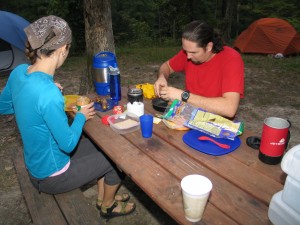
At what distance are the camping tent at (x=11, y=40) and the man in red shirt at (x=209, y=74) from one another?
210 inches

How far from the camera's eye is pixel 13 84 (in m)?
2.04

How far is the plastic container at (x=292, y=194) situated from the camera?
3.71 feet

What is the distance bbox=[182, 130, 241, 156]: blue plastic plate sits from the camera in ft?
5.92

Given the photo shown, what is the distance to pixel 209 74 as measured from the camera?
2.67 meters

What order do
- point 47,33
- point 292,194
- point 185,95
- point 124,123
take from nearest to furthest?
point 292,194
point 47,33
point 124,123
point 185,95

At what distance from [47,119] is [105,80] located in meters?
1.19

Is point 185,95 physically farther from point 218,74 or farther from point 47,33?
point 47,33

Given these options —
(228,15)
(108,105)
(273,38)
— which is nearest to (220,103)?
(108,105)

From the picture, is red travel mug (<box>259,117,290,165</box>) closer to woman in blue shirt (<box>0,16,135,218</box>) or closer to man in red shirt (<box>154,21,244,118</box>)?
man in red shirt (<box>154,21,244,118</box>)

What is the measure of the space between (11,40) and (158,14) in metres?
10.2

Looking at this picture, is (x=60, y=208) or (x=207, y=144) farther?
(x=60, y=208)

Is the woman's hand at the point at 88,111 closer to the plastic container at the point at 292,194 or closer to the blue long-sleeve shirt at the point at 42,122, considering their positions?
the blue long-sleeve shirt at the point at 42,122

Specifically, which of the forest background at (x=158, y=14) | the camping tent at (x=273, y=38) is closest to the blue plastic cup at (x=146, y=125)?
the forest background at (x=158, y=14)

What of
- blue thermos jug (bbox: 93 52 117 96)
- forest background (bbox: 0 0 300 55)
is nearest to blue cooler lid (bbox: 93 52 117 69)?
blue thermos jug (bbox: 93 52 117 96)
